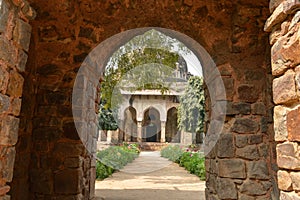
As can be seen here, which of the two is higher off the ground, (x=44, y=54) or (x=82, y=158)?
(x=44, y=54)

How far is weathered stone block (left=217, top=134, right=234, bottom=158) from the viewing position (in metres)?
3.14

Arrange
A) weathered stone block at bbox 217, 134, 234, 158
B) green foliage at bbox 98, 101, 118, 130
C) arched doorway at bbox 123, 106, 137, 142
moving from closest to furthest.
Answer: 1. weathered stone block at bbox 217, 134, 234, 158
2. green foliage at bbox 98, 101, 118, 130
3. arched doorway at bbox 123, 106, 137, 142

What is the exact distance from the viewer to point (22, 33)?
1.92 m

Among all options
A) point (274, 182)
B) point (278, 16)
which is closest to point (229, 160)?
point (274, 182)

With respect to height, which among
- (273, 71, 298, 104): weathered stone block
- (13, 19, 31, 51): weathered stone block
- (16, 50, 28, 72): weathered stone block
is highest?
(13, 19, 31, 51): weathered stone block

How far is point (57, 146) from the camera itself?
3242 mm

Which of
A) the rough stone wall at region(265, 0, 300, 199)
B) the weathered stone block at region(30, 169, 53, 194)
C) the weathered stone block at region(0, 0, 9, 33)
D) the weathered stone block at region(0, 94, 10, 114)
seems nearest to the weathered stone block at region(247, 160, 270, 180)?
the rough stone wall at region(265, 0, 300, 199)

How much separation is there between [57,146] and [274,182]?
8.66 ft

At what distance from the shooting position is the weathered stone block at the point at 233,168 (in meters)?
3.09

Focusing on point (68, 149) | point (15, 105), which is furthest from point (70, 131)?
point (15, 105)

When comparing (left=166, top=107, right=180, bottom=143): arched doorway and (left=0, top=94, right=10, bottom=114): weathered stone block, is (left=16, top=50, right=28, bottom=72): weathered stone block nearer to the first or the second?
(left=0, top=94, right=10, bottom=114): weathered stone block

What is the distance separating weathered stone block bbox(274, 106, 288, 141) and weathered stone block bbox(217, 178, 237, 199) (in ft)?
5.83

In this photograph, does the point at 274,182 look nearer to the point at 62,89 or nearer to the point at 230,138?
the point at 230,138

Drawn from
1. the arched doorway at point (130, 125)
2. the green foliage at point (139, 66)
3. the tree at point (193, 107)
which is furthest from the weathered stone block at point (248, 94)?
the arched doorway at point (130, 125)
